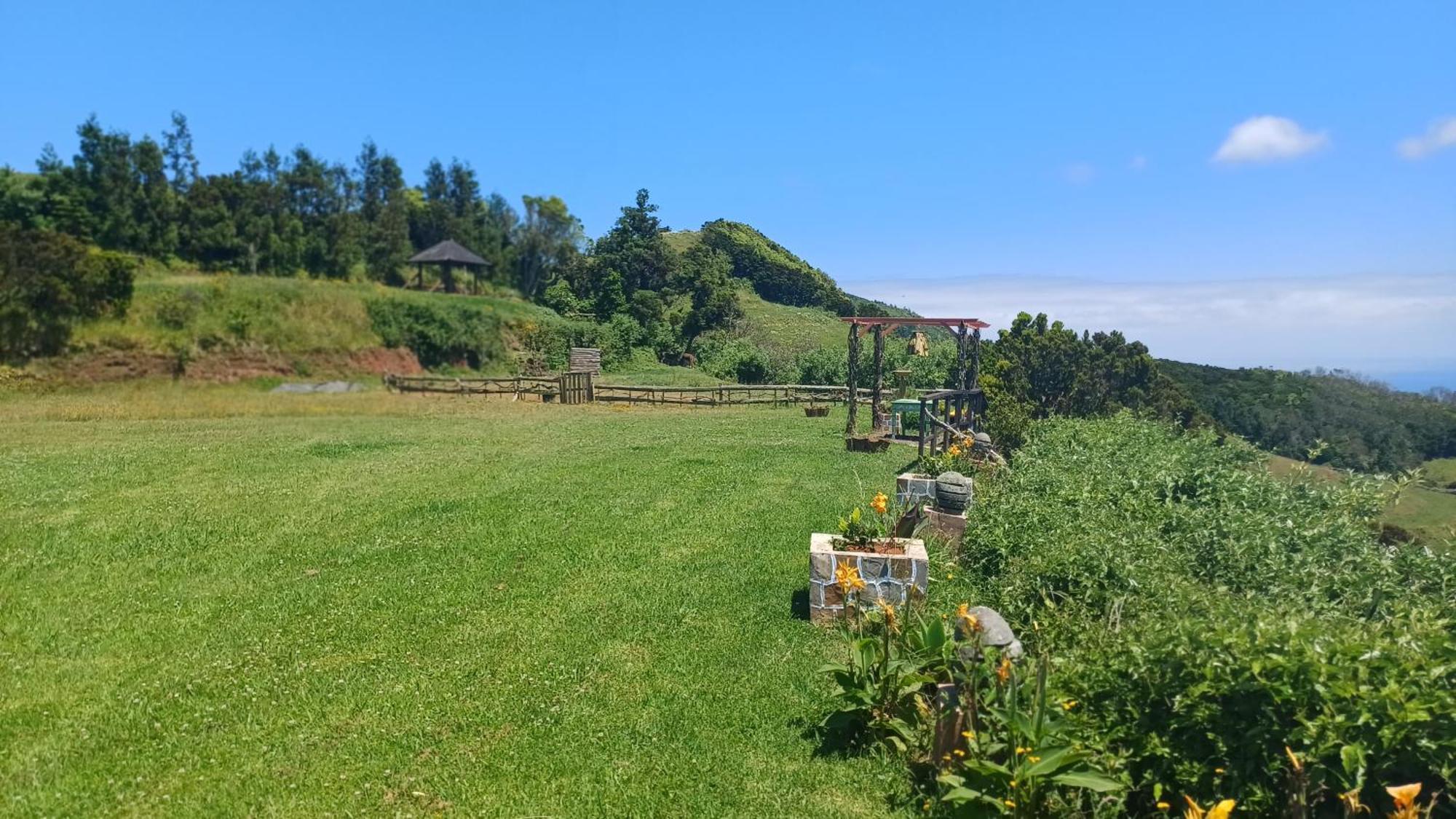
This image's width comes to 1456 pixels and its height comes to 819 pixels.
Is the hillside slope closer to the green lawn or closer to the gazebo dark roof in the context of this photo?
the gazebo dark roof

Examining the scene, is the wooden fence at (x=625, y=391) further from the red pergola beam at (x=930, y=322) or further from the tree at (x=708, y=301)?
the tree at (x=708, y=301)

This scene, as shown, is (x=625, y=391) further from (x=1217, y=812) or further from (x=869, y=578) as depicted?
(x=1217, y=812)

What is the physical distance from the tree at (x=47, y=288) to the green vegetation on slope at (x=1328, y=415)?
99.9 feet

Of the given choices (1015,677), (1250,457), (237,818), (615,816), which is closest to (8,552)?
(237,818)

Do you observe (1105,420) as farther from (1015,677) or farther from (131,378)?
(131,378)

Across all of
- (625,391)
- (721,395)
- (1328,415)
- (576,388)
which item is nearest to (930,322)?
(1328,415)

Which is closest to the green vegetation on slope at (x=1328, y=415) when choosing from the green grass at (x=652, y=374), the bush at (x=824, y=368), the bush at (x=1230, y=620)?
the bush at (x=1230, y=620)

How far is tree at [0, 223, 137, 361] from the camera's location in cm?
2238

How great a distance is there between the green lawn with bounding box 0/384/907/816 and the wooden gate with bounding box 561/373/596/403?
13.2 metres

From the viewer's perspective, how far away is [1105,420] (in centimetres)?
1325

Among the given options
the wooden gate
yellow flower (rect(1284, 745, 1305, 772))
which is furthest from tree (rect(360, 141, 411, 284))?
yellow flower (rect(1284, 745, 1305, 772))

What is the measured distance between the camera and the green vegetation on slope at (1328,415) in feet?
43.7

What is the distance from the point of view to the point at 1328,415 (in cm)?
1652

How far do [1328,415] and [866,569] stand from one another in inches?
635
